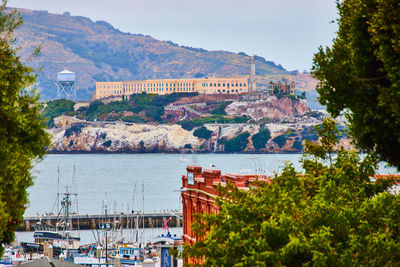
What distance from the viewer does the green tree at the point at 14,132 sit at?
20.5 m

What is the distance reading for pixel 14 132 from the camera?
21.4 metres

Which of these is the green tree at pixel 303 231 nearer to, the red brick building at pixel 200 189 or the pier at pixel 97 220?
the red brick building at pixel 200 189

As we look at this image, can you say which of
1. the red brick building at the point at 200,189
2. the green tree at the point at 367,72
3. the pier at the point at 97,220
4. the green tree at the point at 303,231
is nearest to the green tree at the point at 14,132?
the green tree at the point at 303,231

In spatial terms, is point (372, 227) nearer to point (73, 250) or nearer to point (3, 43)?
point (3, 43)

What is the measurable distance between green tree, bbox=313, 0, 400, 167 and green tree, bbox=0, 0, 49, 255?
7.97 meters

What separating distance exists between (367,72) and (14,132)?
9613 mm

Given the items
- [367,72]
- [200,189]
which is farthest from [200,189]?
[367,72]

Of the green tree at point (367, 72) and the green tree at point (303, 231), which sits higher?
the green tree at point (367, 72)

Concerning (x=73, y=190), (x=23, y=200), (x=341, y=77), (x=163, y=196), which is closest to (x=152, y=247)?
(x=23, y=200)

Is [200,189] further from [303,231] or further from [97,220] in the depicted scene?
[97,220]

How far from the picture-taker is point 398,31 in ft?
49.2

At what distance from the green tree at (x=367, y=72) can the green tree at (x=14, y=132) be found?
7.97 m

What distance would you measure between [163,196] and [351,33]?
494 feet

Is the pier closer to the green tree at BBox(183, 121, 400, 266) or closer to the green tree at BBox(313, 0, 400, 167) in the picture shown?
the green tree at BBox(183, 121, 400, 266)
